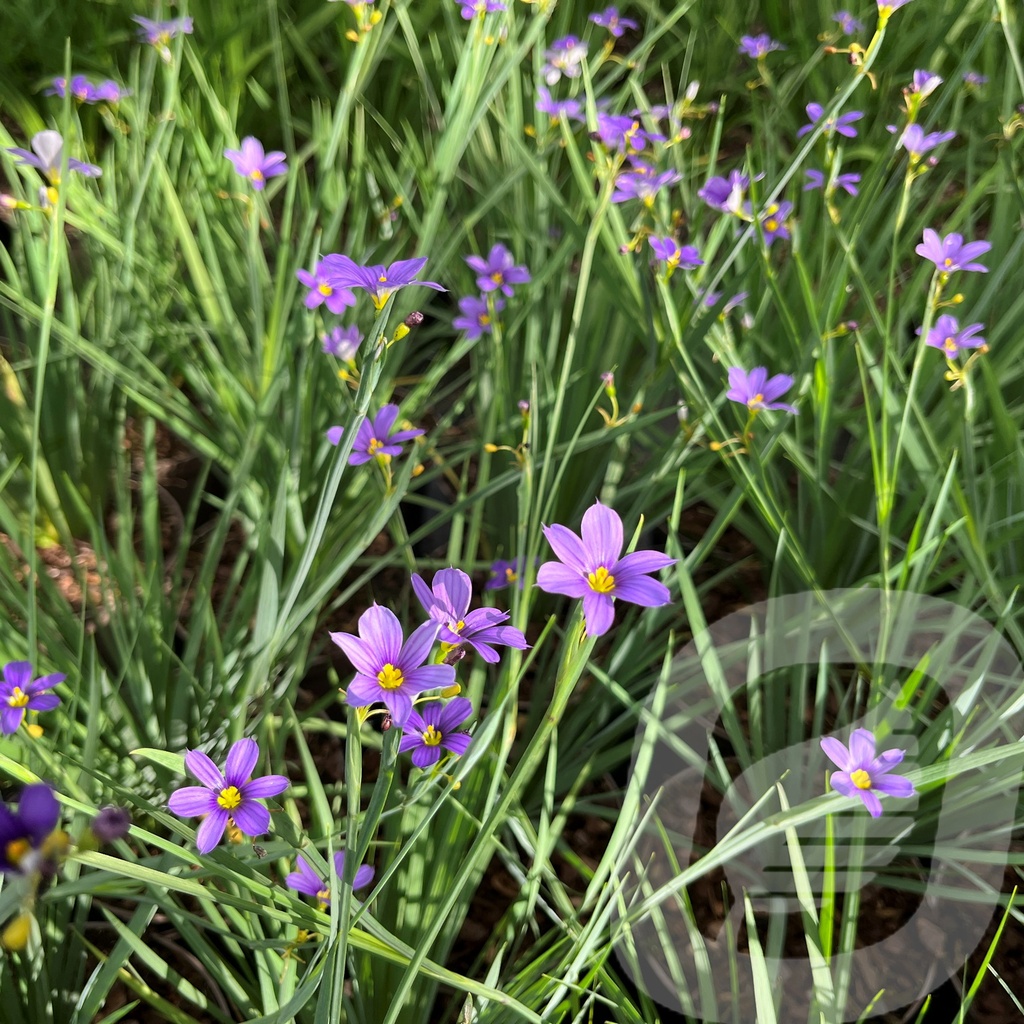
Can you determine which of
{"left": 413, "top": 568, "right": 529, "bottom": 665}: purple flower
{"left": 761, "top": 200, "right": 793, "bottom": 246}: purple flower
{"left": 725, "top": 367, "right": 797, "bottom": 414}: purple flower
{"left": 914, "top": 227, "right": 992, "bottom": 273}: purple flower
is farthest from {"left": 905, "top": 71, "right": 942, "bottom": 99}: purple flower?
{"left": 413, "top": 568, "right": 529, "bottom": 665}: purple flower

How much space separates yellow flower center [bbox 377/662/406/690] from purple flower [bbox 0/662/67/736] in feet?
1.29

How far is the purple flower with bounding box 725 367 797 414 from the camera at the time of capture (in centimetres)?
93

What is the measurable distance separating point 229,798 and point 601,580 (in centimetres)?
31

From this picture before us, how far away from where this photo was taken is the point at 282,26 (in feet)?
7.11

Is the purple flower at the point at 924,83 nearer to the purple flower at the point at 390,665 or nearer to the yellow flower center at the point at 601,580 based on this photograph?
the yellow flower center at the point at 601,580

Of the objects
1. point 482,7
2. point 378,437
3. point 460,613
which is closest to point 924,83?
point 482,7

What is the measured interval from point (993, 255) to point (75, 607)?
175cm

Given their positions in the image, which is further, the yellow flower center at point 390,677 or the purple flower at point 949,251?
the purple flower at point 949,251

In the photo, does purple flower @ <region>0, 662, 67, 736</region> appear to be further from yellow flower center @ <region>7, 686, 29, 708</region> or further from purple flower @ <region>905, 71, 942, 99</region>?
purple flower @ <region>905, 71, 942, 99</region>

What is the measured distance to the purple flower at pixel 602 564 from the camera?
0.52 meters

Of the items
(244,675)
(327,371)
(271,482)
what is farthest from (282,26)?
(244,675)

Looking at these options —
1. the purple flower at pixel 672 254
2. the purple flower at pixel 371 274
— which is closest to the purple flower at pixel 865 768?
the purple flower at pixel 371 274

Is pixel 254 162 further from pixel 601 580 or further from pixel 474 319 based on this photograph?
pixel 601 580
